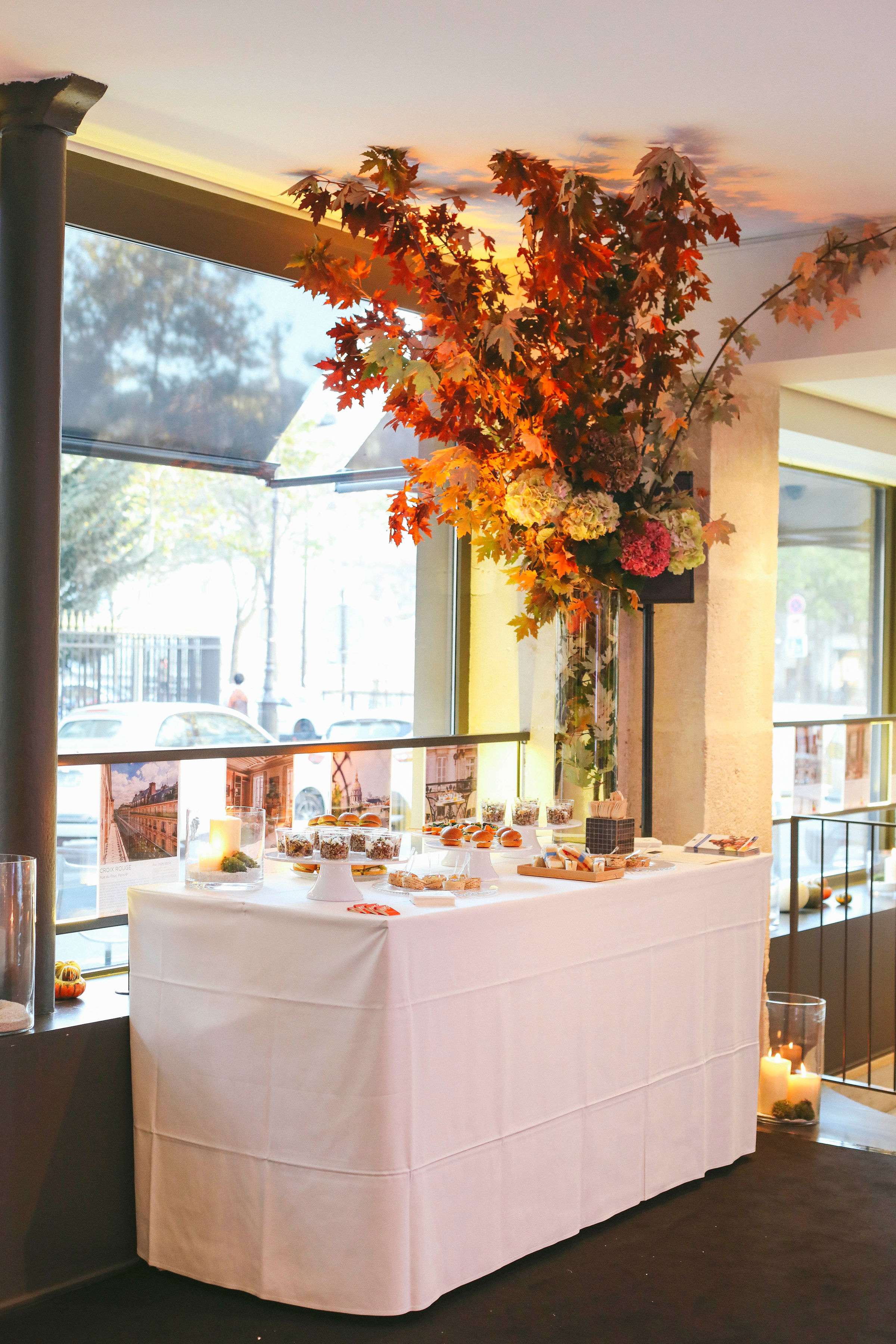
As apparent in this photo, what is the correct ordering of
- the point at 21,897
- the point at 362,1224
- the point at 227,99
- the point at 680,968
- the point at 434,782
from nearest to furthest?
the point at 362,1224
the point at 21,897
the point at 227,99
the point at 680,968
the point at 434,782

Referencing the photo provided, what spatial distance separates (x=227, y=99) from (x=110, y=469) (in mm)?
1035

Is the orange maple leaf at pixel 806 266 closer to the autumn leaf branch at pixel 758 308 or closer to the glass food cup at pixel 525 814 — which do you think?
the autumn leaf branch at pixel 758 308

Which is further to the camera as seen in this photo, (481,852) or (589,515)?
(589,515)

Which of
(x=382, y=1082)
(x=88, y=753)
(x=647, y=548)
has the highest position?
(x=647, y=548)

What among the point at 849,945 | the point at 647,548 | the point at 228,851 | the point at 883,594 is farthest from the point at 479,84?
the point at 883,594

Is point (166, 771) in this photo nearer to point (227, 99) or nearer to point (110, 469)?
point (110, 469)

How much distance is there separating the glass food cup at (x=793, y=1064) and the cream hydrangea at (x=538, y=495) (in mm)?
1835

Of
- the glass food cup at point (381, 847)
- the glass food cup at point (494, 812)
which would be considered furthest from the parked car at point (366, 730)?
the glass food cup at point (381, 847)

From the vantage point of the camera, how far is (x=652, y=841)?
12.9 feet

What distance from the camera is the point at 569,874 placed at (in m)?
3.28

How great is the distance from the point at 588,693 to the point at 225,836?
128cm

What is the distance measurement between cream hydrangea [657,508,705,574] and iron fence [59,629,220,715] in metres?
1.38

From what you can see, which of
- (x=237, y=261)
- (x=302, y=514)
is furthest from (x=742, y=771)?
(x=237, y=261)

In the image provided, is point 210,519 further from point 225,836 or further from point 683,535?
point 683,535
